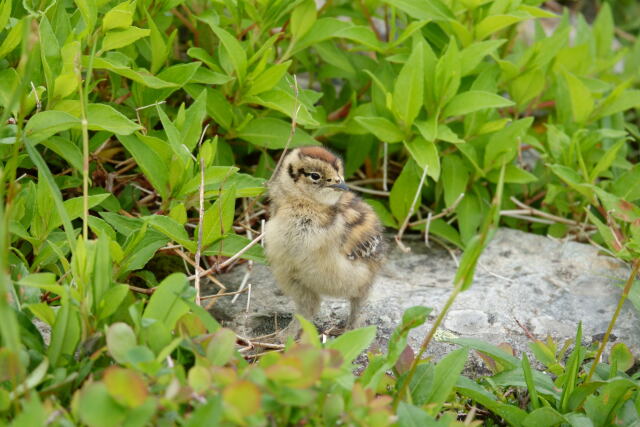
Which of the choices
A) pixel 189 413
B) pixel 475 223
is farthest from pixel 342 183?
pixel 189 413

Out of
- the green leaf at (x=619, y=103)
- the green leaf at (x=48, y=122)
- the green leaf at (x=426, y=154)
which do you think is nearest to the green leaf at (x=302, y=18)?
the green leaf at (x=426, y=154)

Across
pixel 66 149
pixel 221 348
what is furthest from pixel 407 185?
pixel 221 348

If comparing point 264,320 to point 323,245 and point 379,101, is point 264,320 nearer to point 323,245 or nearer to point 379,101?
point 323,245

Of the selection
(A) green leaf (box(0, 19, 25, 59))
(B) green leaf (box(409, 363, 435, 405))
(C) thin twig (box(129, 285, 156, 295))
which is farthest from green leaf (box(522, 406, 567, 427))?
(A) green leaf (box(0, 19, 25, 59))

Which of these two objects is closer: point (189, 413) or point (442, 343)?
point (189, 413)

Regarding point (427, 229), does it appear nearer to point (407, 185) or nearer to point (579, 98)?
point (407, 185)

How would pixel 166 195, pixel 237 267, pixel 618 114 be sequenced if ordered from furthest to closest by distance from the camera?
pixel 618 114 → pixel 237 267 → pixel 166 195

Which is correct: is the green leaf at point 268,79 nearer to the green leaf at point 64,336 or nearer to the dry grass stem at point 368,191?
the dry grass stem at point 368,191
